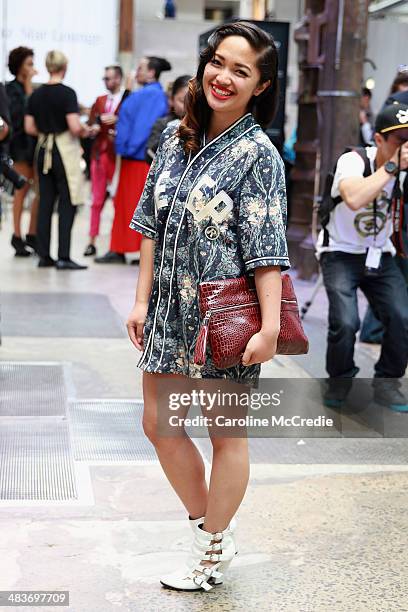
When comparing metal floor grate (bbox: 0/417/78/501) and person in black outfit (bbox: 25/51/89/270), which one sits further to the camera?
person in black outfit (bbox: 25/51/89/270)

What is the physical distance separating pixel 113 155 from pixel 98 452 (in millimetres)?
7199

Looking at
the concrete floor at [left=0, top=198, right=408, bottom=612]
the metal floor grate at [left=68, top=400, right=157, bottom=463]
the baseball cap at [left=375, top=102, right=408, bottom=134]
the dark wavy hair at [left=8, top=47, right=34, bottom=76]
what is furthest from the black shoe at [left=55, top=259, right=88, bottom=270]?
the concrete floor at [left=0, top=198, right=408, bottom=612]

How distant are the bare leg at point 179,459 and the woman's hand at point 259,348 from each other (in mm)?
279

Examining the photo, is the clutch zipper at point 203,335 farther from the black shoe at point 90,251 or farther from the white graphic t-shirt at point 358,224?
the black shoe at point 90,251

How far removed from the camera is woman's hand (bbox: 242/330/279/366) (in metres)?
2.96

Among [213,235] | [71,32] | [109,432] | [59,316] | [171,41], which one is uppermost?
[171,41]

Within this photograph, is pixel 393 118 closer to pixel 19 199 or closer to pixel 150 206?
pixel 150 206

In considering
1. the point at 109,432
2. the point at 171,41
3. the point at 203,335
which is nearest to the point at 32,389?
the point at 109,432

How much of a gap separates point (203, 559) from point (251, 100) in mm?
1436

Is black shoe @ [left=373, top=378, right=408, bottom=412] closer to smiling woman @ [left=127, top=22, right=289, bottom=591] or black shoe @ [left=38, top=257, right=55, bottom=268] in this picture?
smiling woman @ [left=127, top=22, right=289, bottom=591]

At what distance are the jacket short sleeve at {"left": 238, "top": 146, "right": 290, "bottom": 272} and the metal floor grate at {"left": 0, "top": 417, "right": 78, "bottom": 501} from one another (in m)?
1.55

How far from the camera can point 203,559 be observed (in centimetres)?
325

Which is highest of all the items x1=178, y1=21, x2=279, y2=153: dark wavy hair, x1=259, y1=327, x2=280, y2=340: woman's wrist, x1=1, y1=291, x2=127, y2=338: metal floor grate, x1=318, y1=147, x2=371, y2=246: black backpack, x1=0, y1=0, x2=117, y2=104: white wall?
x1=0, y1=0, x2=117, y2=104: white wall

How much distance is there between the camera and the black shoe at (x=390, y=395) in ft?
18.0
